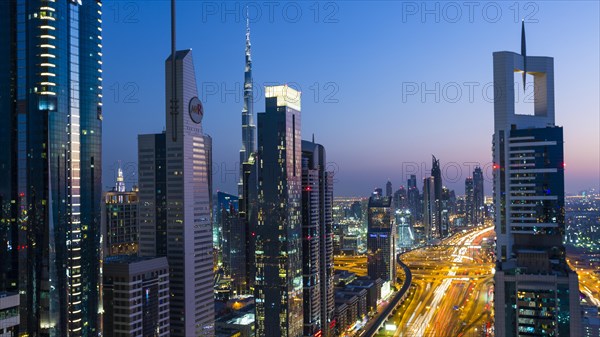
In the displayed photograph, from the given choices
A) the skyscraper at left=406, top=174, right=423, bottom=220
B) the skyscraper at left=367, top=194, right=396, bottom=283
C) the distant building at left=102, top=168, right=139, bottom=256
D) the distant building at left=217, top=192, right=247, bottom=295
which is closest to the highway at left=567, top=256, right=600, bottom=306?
the skyscraper at left=367, top=194, right=396, bottom=283

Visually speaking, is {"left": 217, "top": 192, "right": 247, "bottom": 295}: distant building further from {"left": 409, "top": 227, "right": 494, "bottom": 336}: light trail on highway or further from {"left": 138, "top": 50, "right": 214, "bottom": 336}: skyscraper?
{"left": 138, "top": 50, "right": 214, "bottom": 336}: skyscraper

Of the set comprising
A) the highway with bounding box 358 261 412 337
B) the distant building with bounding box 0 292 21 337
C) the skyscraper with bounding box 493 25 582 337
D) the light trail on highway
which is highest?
the skyscraper with bounding box 493 25 582 337

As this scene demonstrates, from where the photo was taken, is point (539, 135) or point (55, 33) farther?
point (539, 135)

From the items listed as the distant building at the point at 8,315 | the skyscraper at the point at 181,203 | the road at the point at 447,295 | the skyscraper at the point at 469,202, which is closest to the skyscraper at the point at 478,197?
the skyscraper at the point at 469,202

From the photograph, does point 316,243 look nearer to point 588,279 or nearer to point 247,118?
point 588,279

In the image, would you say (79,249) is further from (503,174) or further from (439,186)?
(439,186)

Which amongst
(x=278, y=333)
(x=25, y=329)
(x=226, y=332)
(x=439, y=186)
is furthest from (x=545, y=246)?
(x=439, y=186)

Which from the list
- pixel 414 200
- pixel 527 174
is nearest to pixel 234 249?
pixel 527 174
